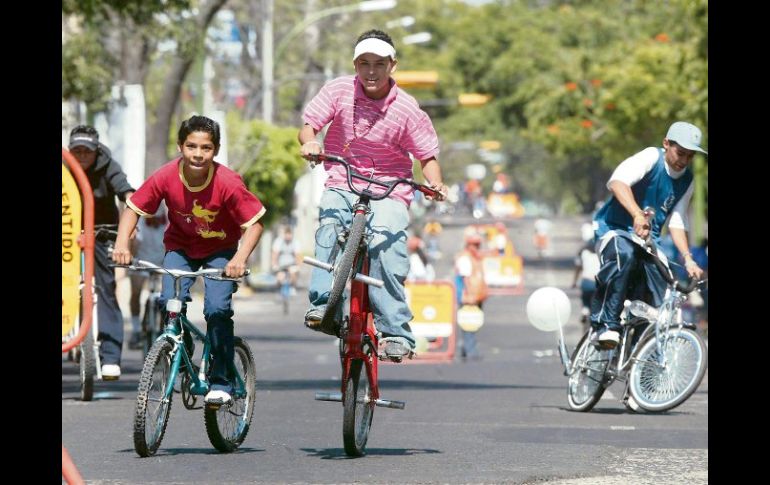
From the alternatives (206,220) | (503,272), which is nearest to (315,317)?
(206,220)

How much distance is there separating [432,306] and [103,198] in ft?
39.8

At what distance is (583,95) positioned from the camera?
54.7m

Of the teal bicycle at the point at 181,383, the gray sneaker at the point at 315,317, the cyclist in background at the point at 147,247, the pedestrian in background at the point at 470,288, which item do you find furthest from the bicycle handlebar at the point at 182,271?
the pedestrian in background at the point at 470,288

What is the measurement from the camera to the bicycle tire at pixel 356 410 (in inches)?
350

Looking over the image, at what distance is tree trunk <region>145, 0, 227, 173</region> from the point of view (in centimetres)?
2430

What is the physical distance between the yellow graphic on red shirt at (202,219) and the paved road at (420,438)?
111 cm

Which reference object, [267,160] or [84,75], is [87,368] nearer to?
[84,75]

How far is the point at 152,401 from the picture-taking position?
8.73 m

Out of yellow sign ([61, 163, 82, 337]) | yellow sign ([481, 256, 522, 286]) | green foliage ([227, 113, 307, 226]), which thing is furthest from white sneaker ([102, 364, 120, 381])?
yellow sign ([481, 256, 522, 286])

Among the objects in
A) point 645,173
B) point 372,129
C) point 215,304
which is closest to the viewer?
point 215,304

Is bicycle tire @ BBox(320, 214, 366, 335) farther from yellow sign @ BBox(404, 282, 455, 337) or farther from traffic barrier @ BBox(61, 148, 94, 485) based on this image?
yellow sign @ BBox(404, 282, 455, 337)

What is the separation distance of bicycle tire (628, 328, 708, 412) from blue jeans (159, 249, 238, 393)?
3995 millimetres

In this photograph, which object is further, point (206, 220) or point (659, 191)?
point (659, 191)

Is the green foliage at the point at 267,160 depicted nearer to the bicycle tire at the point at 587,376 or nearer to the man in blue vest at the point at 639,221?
the bicycle tire at the point at 587,376
